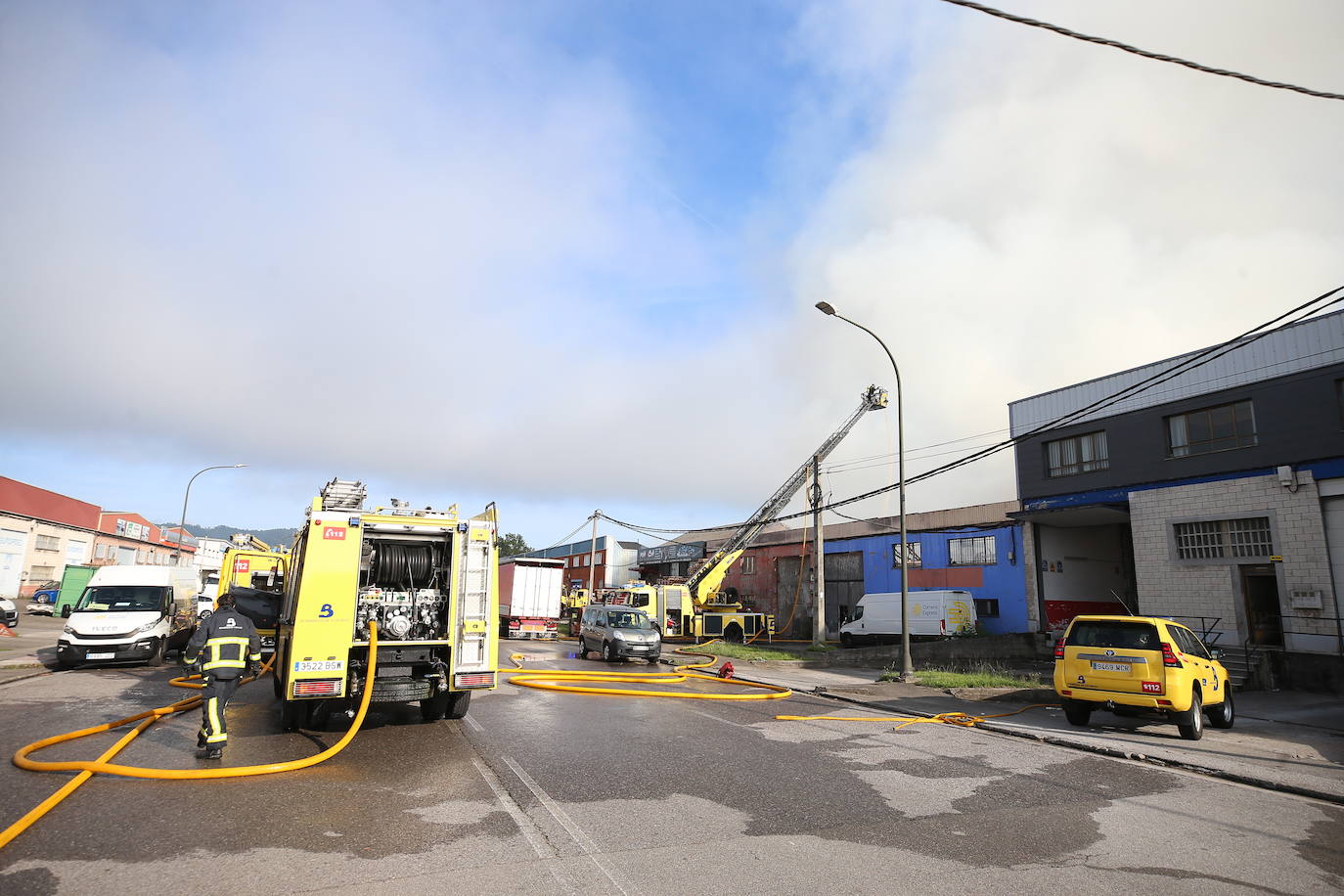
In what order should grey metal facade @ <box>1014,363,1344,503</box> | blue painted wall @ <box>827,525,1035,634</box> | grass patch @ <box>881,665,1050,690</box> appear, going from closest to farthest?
grass patch @ <box>881,665,1050,690</box> → grey metal facade @ <box>1014,363,1344,503</box> → blue painted wall @ <box>827,525,1035,634</box>

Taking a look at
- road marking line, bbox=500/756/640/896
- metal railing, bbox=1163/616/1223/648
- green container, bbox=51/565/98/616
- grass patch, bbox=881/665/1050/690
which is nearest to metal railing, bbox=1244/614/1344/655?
metal railing, bbox=1163/616/1223/648

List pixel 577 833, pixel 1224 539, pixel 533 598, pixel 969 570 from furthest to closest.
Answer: pixel 969 570 < pixel 533 598 < pixel 1224 539 < pixel 577 833

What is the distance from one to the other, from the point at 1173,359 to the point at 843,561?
20433mm

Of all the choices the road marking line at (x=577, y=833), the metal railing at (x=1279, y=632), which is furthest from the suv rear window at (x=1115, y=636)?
the metal railing at (x=1279, y=632)

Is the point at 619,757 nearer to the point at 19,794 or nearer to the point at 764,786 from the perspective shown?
the point at 764,786

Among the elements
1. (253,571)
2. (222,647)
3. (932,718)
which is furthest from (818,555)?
Answer: (222,647)

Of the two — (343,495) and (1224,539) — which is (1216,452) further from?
(343,495)

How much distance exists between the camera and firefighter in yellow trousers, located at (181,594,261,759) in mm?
7469

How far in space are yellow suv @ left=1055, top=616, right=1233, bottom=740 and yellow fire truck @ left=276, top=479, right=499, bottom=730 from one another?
8.54m

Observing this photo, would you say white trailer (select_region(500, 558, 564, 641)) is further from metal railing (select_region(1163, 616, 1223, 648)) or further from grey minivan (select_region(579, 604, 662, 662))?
metal railing (select_region(1163, 616, 1223, 648))

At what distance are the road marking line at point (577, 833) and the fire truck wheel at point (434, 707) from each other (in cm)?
287

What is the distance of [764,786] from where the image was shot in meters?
7.08

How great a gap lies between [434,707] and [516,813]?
4.68 meters

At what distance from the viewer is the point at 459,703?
32.9 ft
